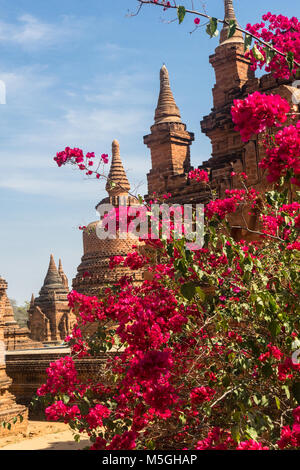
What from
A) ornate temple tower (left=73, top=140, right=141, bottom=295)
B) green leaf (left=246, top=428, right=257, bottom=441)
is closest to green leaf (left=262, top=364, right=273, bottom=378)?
green leaf (left=246, top=428, right=257, bottom=441)

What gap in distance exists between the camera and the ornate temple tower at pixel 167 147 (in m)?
11.8

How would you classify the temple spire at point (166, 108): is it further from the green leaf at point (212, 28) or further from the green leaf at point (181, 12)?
the green leaf at point (181, 12)

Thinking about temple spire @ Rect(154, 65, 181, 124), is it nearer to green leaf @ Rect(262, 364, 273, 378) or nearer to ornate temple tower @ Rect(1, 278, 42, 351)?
green leaf @ Rect(262, 364, 273, 378)

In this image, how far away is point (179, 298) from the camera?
5.25 meters

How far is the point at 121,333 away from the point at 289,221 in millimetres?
1892

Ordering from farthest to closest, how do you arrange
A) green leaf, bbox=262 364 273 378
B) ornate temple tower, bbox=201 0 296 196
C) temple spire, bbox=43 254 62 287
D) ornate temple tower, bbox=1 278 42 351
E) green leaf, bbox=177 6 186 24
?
temple spire, bbox=43 254 62 287 < ornate temple tower, bbox=1 278 42 351 < ornate temple tower, bbox=201 0 296 196 < green leaf, bbox=177 6 186 24 < green leaf, bbox=262 364 273 378

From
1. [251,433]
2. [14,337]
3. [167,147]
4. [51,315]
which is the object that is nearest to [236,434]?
[251,433]

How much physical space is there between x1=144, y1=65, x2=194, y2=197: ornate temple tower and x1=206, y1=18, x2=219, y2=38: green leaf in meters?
7.38

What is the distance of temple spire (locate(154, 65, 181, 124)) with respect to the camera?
12.8 meters

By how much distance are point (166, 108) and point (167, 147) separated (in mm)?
1463

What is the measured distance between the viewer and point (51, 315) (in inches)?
1235

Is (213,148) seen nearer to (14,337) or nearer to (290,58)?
(290,58)
